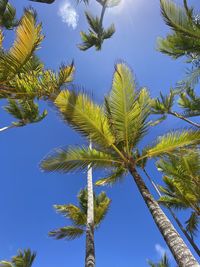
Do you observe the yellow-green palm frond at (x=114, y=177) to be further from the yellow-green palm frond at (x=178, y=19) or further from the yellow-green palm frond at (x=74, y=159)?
→ the yellow-green palm frond at (x=178, y=19)

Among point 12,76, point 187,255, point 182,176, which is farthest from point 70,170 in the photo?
point 182,176

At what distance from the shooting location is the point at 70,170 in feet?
25.8

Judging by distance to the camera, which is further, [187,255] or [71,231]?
[71,231]

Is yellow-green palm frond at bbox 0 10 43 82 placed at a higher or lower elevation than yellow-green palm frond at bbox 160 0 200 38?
lower

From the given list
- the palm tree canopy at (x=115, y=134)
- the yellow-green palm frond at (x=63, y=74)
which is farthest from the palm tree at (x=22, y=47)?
the palm tree canopy at (x=115, y=134)

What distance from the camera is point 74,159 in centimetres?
765

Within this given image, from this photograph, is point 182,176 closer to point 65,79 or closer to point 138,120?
point 138,120

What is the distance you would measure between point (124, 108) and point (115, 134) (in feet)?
2.36

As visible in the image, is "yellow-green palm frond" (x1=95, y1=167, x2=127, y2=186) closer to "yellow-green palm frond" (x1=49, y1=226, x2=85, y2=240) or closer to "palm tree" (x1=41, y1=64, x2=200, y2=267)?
"palm tree" (x1=41, y1=64, x2=200, y2=267)

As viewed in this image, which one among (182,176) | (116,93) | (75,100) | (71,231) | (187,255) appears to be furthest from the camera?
(71,231)

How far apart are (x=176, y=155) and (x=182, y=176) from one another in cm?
313

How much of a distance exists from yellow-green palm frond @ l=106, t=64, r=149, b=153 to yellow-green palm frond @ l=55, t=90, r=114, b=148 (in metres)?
0.29

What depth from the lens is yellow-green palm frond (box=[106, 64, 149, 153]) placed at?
7.55 m

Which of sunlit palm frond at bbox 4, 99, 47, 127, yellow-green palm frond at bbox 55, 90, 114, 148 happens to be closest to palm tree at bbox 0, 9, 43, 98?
yellow-green palm frond at bbox 55, 90, 114, 148
